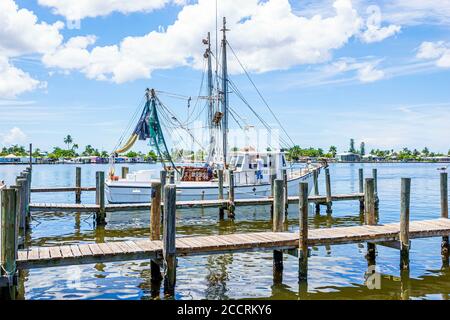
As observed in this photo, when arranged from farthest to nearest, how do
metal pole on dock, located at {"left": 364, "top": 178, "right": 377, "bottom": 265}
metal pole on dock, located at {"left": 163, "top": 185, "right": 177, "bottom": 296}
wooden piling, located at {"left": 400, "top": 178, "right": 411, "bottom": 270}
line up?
metal pole on dock, located at {"left": 364, "top": 178, "right": 377, "bottom": 265} → wooden piling, located at {"left": 400, "top": 178, "right": 411, "bottom": 270} → metal pole on dock, located at {"left": 163, "top": 185, "right": 177, "bottom": 296}

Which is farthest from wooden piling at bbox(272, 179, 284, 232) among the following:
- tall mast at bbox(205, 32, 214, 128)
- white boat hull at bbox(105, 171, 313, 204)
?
tall mast at bbox(205, 32, 214, 128)

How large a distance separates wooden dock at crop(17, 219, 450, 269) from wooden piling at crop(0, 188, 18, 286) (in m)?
0.56

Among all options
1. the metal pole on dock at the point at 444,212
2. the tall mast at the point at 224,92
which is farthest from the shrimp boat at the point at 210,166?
the metal pole on dock at the point at 444,212

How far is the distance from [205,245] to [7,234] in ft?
14.9

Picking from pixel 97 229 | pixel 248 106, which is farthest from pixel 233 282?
pixel 248 106

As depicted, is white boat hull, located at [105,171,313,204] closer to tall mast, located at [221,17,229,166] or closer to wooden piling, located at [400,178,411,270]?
tall mast, located at [221,17,229,166]

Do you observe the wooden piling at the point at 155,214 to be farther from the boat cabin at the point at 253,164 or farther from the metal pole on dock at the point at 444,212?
the boat cabin at the point at 253,164

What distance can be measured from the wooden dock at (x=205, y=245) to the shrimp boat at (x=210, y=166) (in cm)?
1517

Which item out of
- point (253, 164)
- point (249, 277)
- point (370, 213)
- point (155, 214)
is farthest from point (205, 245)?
point (253, 164)

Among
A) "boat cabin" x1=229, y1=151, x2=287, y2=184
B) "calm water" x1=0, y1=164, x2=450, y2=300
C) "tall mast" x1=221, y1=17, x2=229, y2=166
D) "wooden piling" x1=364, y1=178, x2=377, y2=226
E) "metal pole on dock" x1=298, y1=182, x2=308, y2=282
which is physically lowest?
"calm water" x1=0, y1=164, x2=450, y2=300

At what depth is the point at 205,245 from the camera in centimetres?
1211

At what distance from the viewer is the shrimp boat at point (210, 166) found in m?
28.6

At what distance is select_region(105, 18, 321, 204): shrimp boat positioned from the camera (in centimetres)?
2859

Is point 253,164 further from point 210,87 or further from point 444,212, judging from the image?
point 444,212
